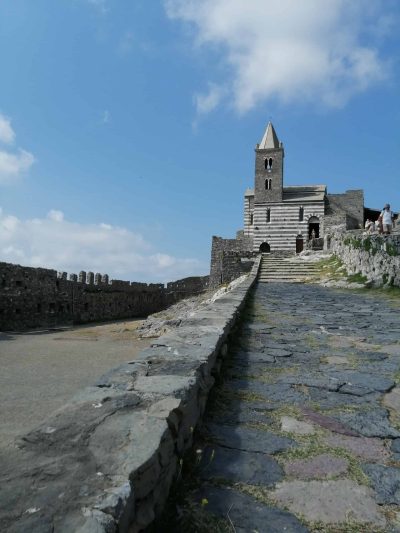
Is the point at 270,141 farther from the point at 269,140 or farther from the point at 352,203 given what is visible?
the point at 352,203

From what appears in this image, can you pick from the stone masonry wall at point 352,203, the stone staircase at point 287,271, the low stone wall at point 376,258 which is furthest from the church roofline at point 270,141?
the low stone wall at point 376,258

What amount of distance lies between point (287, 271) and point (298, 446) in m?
15.6

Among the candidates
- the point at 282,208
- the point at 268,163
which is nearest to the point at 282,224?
the point at 282,208

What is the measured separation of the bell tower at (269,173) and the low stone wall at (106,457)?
→ 37354 mm

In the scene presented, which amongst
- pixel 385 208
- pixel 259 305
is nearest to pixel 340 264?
pixel 385 208

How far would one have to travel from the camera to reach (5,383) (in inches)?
329

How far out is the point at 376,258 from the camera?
13.0 m

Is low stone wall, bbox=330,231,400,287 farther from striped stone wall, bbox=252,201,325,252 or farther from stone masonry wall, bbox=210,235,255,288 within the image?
striped stone wall, bbox=252,201,325,252

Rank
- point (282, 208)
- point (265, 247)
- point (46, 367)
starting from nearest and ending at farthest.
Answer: point (46, 367) < point (282, 208) < point (265, 247)

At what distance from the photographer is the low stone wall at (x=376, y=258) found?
12141 millimetres

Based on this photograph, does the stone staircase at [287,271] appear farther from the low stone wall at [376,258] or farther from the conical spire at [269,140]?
the conical spire at [269,140]

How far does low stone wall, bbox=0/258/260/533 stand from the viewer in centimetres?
138

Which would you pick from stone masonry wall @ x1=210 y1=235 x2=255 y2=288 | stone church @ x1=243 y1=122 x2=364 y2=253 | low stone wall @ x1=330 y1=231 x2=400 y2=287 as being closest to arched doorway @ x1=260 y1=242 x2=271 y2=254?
stone church @ x1=243 y1=122 x2=364 y2=253

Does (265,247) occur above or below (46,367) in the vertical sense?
above
